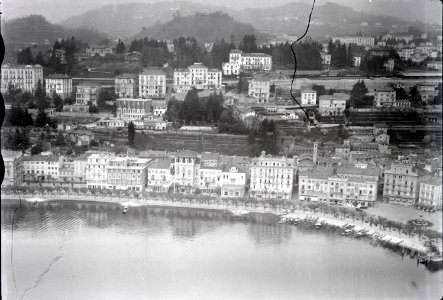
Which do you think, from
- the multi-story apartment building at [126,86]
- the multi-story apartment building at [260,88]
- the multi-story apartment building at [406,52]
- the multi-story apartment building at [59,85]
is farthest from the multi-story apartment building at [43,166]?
the multi-story apartment building at [406,52]

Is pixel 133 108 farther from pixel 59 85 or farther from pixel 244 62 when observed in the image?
pixel 244 62

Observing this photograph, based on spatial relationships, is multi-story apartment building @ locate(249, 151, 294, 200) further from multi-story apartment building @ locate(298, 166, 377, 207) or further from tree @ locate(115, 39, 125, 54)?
tree @ locate(115, 39, 125, 54)

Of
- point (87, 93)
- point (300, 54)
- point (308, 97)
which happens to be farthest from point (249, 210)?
point (87, 93)

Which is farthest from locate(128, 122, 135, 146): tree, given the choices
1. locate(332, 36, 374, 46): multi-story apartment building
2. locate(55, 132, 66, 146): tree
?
locate(332, 36, 374, 46): multi-story apartment building

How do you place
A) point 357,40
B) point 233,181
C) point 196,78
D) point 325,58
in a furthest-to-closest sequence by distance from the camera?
point 233,181 → point 196,78 → point 325,58 → point 357,40

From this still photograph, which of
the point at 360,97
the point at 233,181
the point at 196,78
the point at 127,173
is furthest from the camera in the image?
the point at 233,181

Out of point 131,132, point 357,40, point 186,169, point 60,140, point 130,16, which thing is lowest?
point 186,169

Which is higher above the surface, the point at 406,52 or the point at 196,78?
the point at 406,52

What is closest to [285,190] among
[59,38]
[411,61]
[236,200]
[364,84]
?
[236,200]
